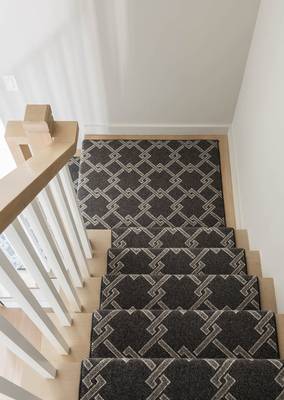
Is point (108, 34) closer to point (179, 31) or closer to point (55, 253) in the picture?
point (179, 31)

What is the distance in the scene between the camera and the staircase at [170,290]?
62.9 inches

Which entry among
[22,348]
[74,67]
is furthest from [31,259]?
[74,67]

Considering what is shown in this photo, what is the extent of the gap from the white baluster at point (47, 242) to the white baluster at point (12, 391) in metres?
0.44

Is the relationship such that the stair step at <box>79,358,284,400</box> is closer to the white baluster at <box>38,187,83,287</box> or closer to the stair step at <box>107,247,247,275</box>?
the white baluster at <box>38,187,83,287</box>

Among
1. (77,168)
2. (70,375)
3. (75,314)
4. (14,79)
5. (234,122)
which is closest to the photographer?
(70,375)

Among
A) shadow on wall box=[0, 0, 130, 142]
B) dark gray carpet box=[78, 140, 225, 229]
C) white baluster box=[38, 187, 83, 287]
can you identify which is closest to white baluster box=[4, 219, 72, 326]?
white baluster box=[38, 187, 83, 287]

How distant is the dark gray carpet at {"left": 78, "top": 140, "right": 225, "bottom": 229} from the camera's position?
3129mm

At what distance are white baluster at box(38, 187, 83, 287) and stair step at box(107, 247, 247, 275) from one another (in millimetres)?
404

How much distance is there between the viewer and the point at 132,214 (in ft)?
10.3

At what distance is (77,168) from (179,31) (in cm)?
139


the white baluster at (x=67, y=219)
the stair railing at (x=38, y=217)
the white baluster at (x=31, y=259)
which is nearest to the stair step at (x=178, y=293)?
the white baluster at (x=67, y=219)

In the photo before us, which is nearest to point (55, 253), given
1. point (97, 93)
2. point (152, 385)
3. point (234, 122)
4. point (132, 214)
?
point (152, 385)

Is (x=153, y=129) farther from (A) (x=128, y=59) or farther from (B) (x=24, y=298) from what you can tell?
(B) (x=24, y=298)

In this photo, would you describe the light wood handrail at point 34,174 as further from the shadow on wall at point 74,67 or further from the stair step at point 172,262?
the shadow on wall at point 74,67
